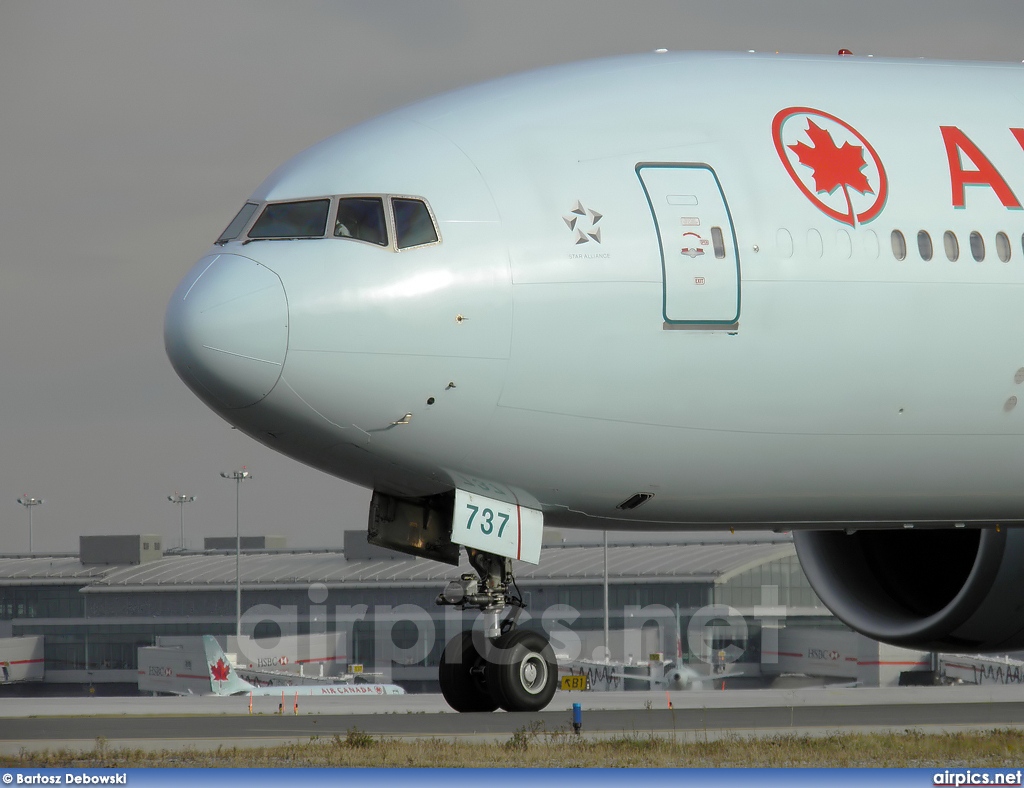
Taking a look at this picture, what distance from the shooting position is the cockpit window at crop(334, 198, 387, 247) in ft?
40.4

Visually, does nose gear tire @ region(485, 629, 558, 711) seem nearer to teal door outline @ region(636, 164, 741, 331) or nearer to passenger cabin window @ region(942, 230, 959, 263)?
teal door outline @ region(636, 164, 741, 331)

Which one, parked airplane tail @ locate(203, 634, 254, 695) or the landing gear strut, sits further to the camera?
parked airplane tail @ locate(203, 634, 254, 695)

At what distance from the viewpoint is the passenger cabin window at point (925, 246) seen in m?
13.5

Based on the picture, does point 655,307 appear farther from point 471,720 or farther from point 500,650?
point 471,720

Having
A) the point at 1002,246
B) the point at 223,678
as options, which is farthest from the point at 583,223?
the point at 223,678

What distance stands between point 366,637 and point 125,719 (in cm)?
7724

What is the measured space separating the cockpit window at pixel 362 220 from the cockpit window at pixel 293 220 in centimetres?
14

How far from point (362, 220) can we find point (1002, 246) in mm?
6276

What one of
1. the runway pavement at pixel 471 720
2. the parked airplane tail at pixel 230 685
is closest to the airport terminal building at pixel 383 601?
the parked airplane tail at pixel 230 685

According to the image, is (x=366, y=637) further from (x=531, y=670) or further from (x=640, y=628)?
(x=531, y=670)

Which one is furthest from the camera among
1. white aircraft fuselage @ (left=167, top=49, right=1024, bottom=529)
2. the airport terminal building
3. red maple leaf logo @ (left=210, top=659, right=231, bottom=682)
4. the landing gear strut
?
the airport terminal building

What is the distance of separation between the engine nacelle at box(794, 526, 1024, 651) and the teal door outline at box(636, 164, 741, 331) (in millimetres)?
5489

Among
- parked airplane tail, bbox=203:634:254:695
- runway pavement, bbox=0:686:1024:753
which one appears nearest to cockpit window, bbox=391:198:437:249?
runway pavement, bbox=0:686:1024:753

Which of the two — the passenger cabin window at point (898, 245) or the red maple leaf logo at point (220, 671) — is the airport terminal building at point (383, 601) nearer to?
the red maple leaf logo at point (220, 671)
